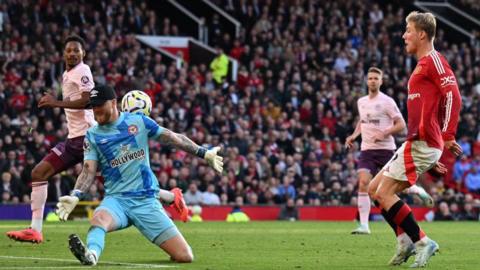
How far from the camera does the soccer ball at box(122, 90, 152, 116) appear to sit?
1528cm

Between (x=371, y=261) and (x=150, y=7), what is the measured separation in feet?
93.6

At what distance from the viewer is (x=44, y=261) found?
13.1 metres

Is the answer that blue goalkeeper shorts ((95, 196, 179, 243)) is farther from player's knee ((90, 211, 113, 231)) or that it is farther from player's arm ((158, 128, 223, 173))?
player's arm ((158, 128, 223, 173))

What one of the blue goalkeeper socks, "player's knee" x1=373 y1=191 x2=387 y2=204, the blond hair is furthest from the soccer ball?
the blond hair

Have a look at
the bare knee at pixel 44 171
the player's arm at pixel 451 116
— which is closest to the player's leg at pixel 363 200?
the bare knee at pixel 44 171

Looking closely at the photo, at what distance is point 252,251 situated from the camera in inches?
614

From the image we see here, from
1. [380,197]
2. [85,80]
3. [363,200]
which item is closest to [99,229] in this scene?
[380,197]

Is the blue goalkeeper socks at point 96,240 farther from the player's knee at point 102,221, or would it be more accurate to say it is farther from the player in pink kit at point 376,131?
the player in pink kit at point 376,131

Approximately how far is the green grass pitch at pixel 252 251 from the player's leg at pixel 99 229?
0.16m

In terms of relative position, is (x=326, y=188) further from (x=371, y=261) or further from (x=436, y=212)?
(x=371, y=261)

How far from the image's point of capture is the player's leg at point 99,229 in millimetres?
12016

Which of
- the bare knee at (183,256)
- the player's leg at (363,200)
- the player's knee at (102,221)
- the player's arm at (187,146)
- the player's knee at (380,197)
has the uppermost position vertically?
the player's arm at (187,146)

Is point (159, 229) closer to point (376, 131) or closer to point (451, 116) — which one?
point (451, 116)

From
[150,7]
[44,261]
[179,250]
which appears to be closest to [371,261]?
[179,250]
